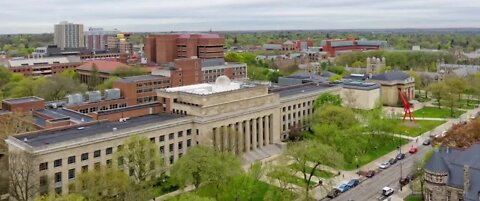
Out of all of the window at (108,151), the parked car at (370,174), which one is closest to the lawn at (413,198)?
the parked car at (370,174)

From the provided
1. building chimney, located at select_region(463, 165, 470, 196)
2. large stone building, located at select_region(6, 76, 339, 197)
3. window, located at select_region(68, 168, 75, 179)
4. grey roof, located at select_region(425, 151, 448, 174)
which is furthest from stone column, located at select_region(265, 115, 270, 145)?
building chimney, located at select_region(463, 165, 470, 196)

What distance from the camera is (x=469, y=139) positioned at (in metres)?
69.8

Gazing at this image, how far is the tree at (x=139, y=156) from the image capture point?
60.8m

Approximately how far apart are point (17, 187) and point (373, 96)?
91.4m

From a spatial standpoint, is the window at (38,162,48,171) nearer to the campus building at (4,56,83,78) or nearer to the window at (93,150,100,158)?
the window at (93,150,100,158)

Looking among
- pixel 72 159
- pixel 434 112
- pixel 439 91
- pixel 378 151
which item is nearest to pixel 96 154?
pixel 72 159

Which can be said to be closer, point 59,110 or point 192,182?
point 192,182

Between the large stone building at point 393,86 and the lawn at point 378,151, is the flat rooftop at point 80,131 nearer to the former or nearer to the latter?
the lawn at point 378,151

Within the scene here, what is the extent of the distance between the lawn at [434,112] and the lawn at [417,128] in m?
7.78

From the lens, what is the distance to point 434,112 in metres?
126

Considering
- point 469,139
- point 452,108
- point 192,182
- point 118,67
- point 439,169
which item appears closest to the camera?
point 439,169

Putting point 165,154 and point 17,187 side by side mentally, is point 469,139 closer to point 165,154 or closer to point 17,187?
point 165,154

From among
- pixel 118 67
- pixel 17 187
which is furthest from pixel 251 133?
pixel 118 67

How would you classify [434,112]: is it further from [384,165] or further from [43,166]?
[43,166]
